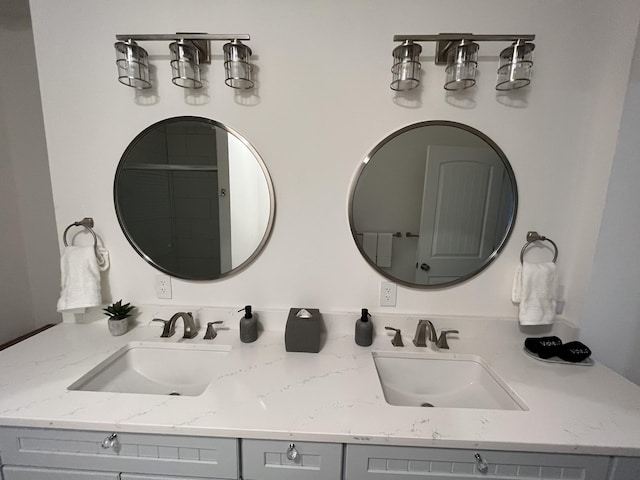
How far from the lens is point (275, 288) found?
1.26 metres

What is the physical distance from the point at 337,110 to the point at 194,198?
2.40ft

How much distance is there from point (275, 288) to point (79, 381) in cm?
74

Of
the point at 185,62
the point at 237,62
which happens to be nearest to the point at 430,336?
the point at 237,62

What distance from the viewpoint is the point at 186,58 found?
1046mm

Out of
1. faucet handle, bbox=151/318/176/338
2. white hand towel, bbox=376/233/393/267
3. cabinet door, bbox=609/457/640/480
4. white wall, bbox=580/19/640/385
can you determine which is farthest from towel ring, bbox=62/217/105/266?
white wall, bbox=580/19/640/385

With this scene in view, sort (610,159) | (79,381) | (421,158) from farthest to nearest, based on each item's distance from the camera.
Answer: (421,158), (610,159), (79,381)

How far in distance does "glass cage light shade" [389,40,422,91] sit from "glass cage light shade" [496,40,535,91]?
327 mm

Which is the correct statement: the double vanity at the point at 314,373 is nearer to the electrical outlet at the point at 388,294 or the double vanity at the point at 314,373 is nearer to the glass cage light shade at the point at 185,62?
the electrical outlet at the point at 388,294

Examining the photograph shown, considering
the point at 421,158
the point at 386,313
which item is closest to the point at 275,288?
the point at 386,313

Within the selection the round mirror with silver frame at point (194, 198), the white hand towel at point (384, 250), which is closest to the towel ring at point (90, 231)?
the round mirror with silver frame at point (194, 198)

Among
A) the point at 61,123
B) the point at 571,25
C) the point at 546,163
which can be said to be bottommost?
the point at 546,163

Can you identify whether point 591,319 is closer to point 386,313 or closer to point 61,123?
point 386,313

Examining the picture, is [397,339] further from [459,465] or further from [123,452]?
[123,452]

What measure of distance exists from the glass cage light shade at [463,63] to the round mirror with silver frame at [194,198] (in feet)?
2.70
